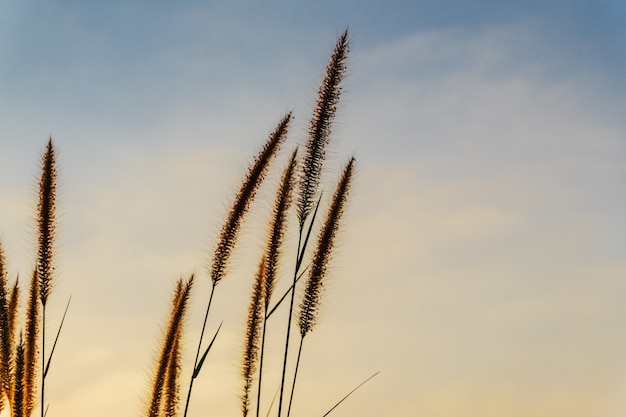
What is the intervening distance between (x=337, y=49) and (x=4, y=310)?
2314mm

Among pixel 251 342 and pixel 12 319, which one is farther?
pixel 251 342

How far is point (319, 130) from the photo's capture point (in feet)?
14.3

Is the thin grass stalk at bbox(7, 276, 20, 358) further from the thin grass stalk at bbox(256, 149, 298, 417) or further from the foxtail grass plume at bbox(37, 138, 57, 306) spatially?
the thin grass stalk at bbox(256, 149, 298, 417)

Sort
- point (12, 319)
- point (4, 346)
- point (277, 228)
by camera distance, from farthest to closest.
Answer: point (277, 228) → point (12, 319) → point (4, 346)

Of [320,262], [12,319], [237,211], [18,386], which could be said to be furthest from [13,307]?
[320,262]

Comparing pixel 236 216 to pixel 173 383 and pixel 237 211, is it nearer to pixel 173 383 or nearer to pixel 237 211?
pixel 237 211

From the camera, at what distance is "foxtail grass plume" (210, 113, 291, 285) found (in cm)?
432

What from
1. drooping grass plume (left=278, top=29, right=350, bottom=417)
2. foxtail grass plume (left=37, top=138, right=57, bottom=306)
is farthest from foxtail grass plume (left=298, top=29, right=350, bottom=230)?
foxtail grass plume (left=37, top=138, right=57, bottom=306)

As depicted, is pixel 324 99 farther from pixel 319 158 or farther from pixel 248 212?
pixel 248 212

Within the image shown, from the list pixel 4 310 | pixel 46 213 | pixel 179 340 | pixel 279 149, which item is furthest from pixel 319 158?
pixel 4 310

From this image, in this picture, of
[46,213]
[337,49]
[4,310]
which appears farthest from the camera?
[337,49]

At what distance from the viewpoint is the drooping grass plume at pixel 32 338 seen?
4039 mm

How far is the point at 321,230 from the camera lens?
14.0 feet

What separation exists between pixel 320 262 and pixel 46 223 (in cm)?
150
